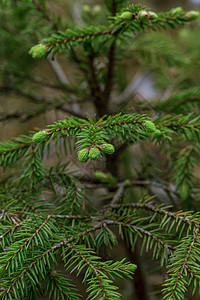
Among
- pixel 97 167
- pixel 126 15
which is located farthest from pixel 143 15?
pixel 97 167

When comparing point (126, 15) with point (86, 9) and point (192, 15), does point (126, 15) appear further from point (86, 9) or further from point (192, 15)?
point (86, 9)

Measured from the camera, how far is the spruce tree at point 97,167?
557mm

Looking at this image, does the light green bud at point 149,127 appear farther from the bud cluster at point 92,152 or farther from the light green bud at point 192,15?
the light green bud at point 192,15

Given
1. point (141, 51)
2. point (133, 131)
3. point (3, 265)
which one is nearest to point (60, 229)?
point (3, 265)

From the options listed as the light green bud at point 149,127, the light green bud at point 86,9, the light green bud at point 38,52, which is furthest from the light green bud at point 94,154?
the light green bud at point 86,9

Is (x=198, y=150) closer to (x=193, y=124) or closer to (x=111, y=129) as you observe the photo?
(x=193, y=124)

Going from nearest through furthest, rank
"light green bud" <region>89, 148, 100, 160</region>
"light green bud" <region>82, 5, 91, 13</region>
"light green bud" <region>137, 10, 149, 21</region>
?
"light green bud" <region>89, 148, 100, 160</region>, "light green bud" <region>137, 10, 149, 21</region>, "light green bud" <region>82, 5, 91, 13</region>

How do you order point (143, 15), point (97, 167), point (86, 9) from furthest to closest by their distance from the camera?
point (97, 167) → point (86, 9) → point (143, 15)

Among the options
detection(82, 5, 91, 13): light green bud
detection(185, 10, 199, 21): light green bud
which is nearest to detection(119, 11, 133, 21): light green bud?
detection(185, 10, 199, 21): light green bud

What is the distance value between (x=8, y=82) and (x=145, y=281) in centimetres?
91

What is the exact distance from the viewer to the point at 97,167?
1.08 m

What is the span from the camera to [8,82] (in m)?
1.09

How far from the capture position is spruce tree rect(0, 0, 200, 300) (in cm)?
56

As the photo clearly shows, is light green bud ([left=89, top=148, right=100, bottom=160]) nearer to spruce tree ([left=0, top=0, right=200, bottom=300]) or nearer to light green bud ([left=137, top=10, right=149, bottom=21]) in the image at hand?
spruce tree ([left=0, top=0, right=200, bottom=300])
